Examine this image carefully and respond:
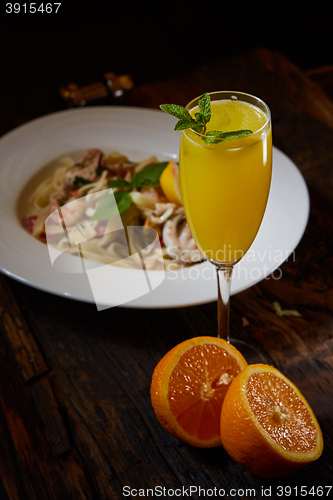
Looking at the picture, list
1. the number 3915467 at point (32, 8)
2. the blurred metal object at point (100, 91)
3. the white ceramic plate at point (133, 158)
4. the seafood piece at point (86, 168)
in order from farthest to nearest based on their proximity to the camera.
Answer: the number 3915467 at point (32, 8) → the blurred metal object at point (100, 91) → the seafood piece at point (86, 168) → the white ceramic plate at point (133, 158)

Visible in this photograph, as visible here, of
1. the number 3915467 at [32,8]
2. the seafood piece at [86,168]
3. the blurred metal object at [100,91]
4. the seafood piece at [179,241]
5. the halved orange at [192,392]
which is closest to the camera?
the halved orange at [192,392]

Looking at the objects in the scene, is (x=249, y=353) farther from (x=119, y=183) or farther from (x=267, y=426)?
(x=119, y=183)

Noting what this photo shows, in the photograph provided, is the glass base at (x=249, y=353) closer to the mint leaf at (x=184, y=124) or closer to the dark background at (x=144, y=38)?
the mint leaf at (x=184, y=124)

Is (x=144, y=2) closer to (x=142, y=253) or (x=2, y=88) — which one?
(x=2, y=88)

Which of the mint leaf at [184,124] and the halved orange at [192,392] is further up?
the mint leaf at [184,124]

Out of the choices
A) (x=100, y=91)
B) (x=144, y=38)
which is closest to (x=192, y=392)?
(x=100, y=91)

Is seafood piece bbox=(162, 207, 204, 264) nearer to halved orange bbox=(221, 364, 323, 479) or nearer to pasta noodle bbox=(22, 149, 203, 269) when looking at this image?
pasta noodle bbox=(22, 149, 203, 269)

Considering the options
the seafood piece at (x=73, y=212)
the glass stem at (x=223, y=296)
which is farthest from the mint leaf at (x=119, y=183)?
the glass stem at (x=223, y=296)
